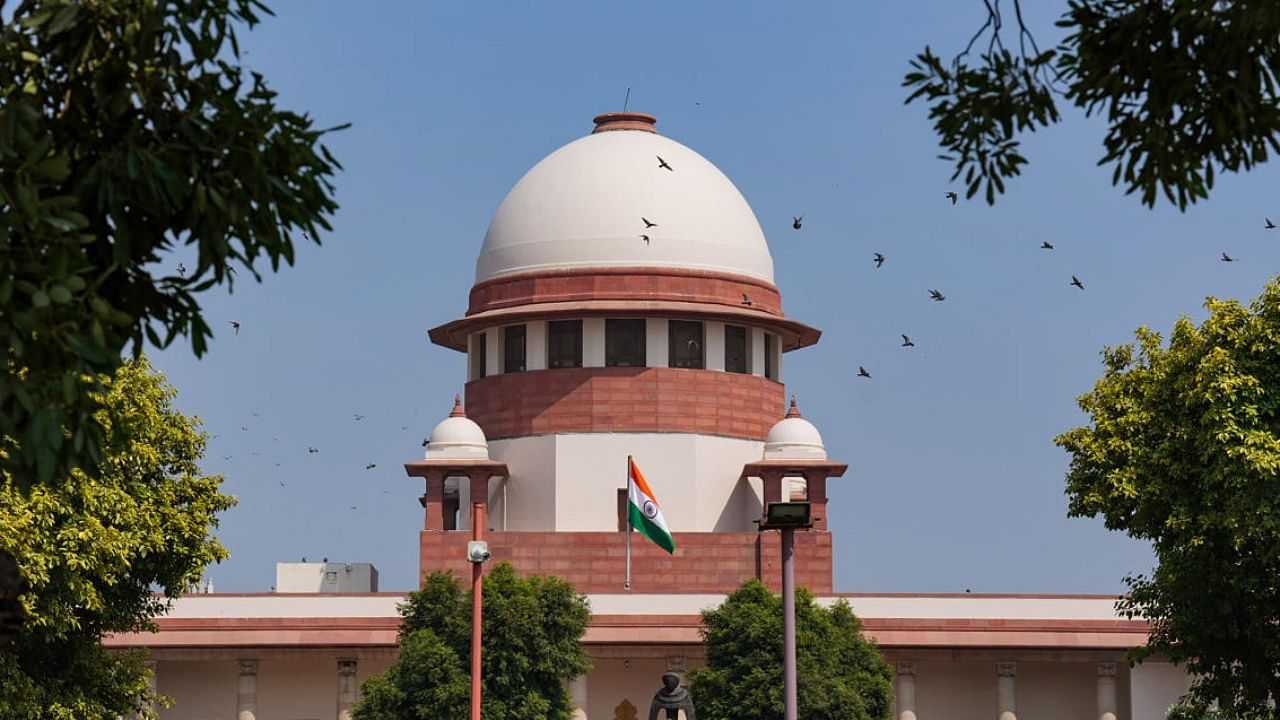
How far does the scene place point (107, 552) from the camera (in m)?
32.4

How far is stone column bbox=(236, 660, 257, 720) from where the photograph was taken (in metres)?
49.0

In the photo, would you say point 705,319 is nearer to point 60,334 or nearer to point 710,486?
point 710,486

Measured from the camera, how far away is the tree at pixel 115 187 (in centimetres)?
1070

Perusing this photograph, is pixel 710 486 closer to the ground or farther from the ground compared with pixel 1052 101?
farther from the ground

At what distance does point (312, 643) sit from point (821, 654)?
39.6 feet

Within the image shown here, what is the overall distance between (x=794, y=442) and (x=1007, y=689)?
7222 mm

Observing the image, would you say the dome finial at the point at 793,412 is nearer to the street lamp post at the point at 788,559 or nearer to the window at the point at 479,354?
the window at the point at 479,354

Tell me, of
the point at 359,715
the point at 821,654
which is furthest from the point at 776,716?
the point at 359,715

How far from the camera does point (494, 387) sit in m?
52.2

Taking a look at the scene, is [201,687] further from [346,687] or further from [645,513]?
[645,513]

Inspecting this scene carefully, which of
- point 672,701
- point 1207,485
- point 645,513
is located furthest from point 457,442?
point 1207,485

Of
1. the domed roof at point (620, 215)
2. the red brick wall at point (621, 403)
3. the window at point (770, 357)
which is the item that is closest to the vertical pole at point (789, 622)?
the red brick wall at point (621, 403)

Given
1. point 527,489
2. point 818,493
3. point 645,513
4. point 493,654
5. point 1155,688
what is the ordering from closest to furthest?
point 493,654, point 1155,688, point 645,513, point 818,493, point 527,489

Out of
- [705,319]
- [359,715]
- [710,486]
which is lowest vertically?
[359,715]
